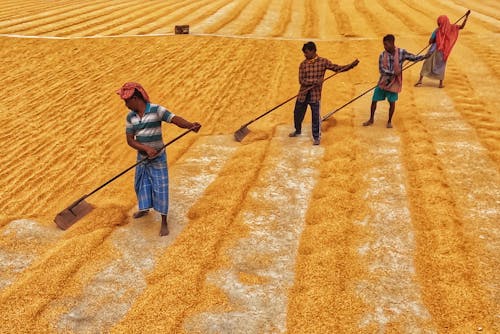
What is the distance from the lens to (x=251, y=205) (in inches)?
Result: 203

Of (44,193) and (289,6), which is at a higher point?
(289,6)

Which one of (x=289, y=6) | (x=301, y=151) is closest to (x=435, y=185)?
(x=301, y=151)

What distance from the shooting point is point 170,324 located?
3445 millimetres

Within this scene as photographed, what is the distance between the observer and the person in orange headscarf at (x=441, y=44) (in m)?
8.32

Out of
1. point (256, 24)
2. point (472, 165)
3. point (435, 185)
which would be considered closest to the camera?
point (435, 185)

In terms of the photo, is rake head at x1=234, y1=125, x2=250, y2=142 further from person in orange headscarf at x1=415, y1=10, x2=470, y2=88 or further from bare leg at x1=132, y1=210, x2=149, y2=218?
person in orange headscarf at x1=415, y1=10, x2=470, y2=88

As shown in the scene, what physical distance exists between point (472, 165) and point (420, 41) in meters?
7.66

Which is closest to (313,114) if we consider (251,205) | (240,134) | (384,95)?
(240,134)

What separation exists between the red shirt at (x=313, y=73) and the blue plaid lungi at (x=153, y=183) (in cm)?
276

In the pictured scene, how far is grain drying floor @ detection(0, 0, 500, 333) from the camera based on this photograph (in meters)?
3.60

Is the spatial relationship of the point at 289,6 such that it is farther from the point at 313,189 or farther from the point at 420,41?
the point at 313,189

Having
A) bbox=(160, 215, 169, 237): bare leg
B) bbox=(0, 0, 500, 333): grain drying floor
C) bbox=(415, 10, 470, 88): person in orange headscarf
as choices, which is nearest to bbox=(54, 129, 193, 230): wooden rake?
bbox=(0, 0, 500, 333): grain drying floor

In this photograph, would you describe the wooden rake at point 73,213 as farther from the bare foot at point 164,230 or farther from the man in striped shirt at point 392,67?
the man in striped shirt at point 392,67

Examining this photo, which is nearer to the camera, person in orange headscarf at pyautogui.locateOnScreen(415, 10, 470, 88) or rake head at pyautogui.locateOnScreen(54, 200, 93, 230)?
rake head at pyautogui.locateOnScreen(54, 200, 93, 230)
